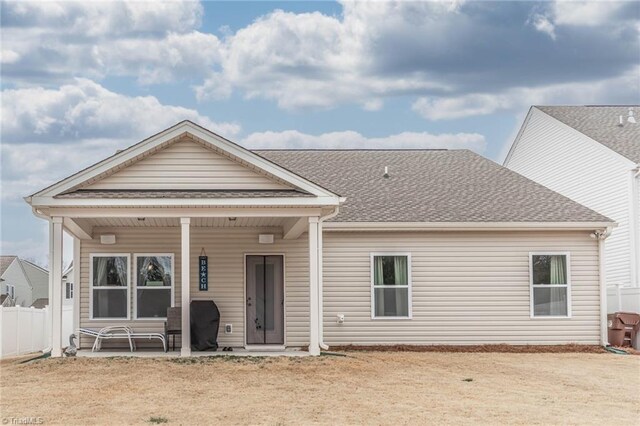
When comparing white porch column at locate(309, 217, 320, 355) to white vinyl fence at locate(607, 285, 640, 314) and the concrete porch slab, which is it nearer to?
the concrete porch slab

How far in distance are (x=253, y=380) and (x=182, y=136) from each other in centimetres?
561

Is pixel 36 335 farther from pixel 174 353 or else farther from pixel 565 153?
pixel 565 153

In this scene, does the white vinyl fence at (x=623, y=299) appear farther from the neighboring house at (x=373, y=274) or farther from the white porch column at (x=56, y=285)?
the white porch column at (x=56, y=285)

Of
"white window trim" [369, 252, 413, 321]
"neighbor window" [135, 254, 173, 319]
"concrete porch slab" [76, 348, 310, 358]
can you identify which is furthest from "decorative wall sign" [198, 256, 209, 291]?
"white window trim" [369, 252, 413, 321]

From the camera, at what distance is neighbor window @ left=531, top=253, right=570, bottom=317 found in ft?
73.7

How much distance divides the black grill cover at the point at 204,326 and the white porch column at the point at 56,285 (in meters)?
2.96

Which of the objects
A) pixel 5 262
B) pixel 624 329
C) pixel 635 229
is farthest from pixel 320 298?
pixel 5 262

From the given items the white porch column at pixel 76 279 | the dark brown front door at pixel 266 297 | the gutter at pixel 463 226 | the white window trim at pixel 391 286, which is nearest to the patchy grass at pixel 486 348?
the white window trim at pixel 391 286

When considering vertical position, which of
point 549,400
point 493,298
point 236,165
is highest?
point 236,165

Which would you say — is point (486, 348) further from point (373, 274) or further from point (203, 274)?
point (203, 274)

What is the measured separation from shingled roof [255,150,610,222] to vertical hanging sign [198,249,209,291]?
10.6 ft

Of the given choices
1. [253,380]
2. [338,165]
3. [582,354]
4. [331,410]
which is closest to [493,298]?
[582,354]

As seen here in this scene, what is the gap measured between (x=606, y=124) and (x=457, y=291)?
33.2 ft

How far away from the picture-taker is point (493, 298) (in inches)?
880
